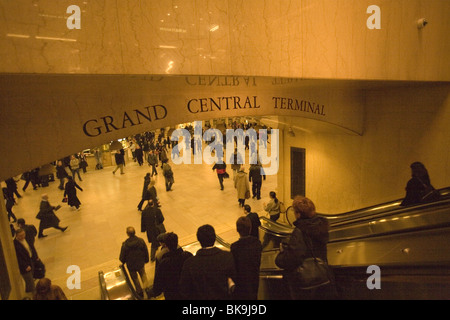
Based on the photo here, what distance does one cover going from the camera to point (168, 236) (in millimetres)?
2807

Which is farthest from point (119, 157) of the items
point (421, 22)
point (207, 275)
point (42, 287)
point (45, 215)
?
point (421, 22)

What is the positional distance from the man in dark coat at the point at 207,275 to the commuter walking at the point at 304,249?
0.49 metres

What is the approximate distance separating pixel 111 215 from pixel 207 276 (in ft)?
24.4

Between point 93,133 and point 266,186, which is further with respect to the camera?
point 266,186

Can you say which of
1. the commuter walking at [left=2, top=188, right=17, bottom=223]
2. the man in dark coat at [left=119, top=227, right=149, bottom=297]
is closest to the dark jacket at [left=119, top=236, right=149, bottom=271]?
the man in dark coat at [left=119, top=227, right=149, bottom=297]

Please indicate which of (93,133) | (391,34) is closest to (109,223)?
(93,133)

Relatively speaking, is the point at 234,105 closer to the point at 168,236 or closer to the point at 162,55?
the point at 162,55

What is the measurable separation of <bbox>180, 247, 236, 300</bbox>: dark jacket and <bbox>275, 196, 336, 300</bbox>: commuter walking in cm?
51

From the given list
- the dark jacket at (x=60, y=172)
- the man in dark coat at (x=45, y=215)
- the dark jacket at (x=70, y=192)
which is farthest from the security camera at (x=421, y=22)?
the dark jacket at (x=60, y=172)

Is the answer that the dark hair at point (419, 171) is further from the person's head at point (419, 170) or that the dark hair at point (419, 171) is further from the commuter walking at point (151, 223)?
the commuter walking at point (151, 223)

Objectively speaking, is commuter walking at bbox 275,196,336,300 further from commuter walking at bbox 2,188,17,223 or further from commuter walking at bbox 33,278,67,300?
commuter walking at bbox 2,188,17,223

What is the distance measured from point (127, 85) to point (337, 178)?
251 inches
